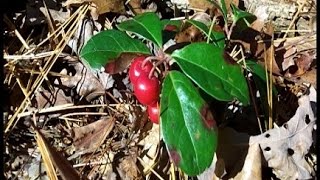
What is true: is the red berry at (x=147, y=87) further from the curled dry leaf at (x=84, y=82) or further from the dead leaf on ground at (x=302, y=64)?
the dead leaf on ground at (x=302, y=64)

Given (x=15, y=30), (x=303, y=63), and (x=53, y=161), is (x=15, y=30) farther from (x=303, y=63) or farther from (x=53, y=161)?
(x=303, y=63)

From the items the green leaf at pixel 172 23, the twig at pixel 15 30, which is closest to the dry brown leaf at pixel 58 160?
the twig at pixel 15 30

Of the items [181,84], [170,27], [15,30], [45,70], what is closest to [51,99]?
[45,70]

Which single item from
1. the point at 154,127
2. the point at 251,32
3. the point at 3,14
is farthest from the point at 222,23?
the point at 3,14

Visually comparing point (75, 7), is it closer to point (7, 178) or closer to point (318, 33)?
point (7, 178)

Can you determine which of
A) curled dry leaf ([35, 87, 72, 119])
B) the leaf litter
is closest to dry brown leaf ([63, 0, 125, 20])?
the leaf litter
